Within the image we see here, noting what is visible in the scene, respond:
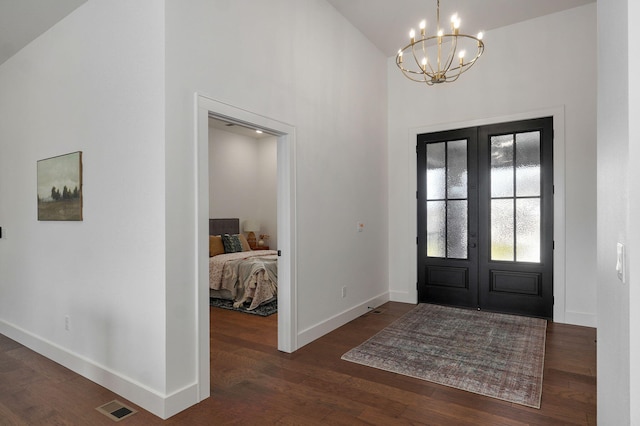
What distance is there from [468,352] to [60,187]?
4141mm

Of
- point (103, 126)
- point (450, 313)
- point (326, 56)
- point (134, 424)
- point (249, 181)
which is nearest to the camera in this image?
point (134, 424)

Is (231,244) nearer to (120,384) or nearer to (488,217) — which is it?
(120,384)

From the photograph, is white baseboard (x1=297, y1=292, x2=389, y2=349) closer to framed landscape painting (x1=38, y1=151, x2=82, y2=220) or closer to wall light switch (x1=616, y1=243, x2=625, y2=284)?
framed landscape painting (x1=38, y1=151, x2=82, y2=220)

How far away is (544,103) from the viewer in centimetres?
451

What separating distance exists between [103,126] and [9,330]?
9.38 feet

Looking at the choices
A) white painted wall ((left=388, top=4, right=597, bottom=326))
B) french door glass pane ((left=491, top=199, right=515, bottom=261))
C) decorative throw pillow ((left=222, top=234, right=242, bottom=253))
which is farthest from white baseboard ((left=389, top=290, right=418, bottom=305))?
decorative throw pillow ((left=222, top=234, right=242, bottom=253))

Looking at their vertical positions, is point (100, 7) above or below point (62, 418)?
above

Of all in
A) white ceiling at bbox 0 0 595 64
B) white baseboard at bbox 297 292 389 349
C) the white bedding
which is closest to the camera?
white ceiling at bbox 0 0 595 64

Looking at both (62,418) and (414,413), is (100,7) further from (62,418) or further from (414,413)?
(414,413)

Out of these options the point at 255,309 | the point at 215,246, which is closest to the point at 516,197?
the point at 255,309

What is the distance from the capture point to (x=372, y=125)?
16.9 ft

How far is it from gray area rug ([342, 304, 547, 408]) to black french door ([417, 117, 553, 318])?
41 centimetres

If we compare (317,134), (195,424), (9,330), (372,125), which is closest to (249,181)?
(372,125)

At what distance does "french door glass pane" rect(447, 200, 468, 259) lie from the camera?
503cm
